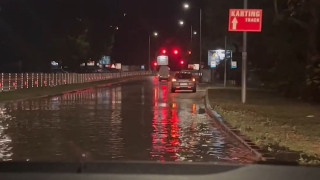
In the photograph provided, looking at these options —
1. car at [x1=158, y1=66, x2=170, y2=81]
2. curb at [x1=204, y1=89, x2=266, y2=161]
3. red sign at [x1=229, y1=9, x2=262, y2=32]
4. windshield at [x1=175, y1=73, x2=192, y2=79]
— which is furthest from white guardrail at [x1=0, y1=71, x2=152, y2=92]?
curb at [x1=204, y1=89, x2=266, y2=161]

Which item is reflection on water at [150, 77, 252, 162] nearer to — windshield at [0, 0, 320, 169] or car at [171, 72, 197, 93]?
windshield at [0, 0, 320, 169]

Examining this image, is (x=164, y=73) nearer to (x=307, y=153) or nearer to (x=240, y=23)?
(x=240, y=23)

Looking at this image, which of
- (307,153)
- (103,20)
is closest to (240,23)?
(307,153)

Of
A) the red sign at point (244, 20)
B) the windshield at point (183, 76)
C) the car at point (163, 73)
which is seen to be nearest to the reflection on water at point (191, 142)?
the red sign at point (244, 20)

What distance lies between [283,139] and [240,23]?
517 inches

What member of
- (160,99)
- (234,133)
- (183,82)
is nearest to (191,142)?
(234,133)

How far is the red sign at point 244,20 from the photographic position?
25219 mm

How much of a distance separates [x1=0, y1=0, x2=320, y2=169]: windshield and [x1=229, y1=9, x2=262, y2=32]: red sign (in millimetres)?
46

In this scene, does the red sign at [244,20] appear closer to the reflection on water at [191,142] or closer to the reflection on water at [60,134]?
the reflection on water at [191,142]

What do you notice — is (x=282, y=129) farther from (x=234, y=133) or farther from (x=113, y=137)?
(x=113, y=137)

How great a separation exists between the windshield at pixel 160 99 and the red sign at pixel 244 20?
5cm

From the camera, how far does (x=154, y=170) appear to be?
5320 millimetres

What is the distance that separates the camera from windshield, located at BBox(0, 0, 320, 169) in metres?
11.9

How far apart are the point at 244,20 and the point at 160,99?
8.86 metres
